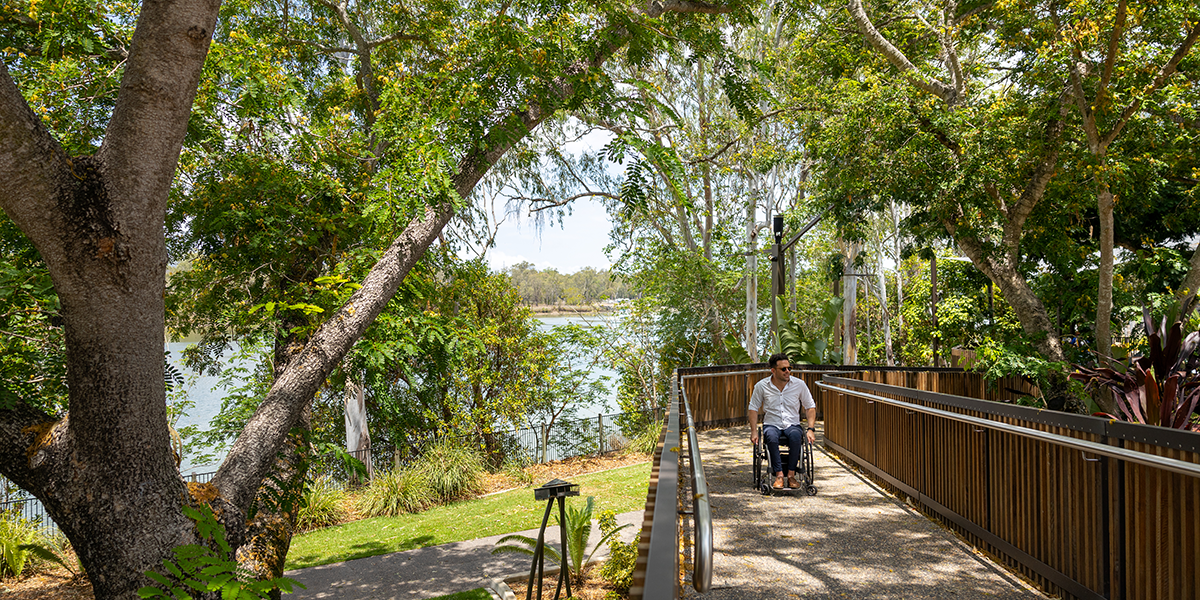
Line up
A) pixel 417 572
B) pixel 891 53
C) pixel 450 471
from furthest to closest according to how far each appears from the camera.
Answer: pixel 450 471 < pixel 891 53 < pixel 417 572

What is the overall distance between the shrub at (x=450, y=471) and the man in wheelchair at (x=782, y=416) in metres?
8.50

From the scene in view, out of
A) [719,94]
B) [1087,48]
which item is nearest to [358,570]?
[1087,48]

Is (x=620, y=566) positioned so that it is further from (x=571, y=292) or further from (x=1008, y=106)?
(x=571, y=292)

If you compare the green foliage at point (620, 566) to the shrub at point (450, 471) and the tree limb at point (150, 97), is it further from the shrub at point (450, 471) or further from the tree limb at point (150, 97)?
the shrub at point (450, 471)

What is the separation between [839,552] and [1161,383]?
420cm

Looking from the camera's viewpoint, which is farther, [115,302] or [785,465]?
[785,465]

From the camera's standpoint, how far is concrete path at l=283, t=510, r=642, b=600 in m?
7.79

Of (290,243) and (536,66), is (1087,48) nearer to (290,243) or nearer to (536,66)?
(536,66)

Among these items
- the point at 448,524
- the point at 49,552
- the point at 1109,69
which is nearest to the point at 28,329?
the point at 49,552

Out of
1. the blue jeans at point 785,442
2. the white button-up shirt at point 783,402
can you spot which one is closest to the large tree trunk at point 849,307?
the white button-up shirt at point 783,402

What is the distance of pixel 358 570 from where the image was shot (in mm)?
8680

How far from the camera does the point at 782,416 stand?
24.6 feet

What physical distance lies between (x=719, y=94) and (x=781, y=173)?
19.0 ft

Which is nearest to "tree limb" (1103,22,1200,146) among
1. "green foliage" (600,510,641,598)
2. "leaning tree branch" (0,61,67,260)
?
"green foliage" (600,510,641,598)
